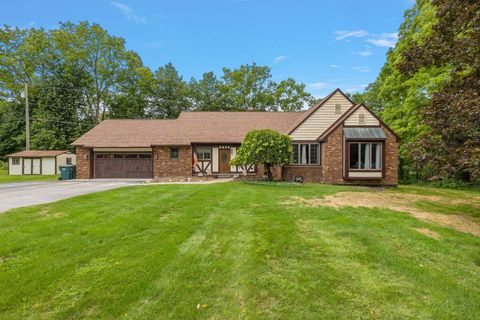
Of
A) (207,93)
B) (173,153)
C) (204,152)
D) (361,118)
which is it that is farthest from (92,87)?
(361,118)

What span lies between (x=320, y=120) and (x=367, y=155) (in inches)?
162

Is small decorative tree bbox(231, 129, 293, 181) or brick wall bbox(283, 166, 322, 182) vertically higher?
small decorative tree bbox(231, 129, 293, 181)

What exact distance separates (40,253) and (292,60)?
23.1 m

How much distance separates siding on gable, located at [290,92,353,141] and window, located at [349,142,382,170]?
9.98 feet

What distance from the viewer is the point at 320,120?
17781 millimetres

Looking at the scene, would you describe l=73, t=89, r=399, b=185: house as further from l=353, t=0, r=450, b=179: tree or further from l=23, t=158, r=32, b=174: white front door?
l=23, t=158, r=32, b=174: white front door

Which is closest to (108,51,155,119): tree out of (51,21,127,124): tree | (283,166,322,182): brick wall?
(51,21,127,124): tree

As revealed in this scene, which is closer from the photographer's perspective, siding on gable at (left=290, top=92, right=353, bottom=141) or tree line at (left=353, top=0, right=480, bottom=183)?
tree line at (left=353, top=0, right=480, bottom=183)

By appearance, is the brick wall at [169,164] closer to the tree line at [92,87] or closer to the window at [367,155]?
the window at [367,155]

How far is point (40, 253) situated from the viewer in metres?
4.34

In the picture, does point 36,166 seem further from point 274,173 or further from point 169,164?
point 274,173

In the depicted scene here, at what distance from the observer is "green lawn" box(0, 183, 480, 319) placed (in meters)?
3.00

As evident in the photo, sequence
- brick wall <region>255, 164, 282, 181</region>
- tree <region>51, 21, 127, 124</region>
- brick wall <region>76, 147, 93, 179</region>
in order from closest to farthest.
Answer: brick wall <region>255, 164, 282, 181</region> → brick wall <region>76, 147, 93, 179</region> → tree <region>51, 21, 127, 124</region>

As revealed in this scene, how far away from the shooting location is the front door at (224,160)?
1953 centimetres
